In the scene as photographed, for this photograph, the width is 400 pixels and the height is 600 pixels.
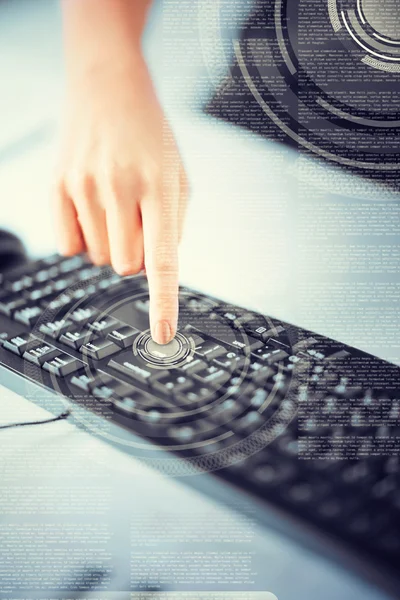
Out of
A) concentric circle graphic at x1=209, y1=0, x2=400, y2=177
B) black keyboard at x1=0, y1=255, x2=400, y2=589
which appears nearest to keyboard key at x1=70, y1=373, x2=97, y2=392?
black keyboard at x1=0, y1=255, x2=400, y2=589

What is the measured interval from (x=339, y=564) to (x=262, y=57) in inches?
8.9

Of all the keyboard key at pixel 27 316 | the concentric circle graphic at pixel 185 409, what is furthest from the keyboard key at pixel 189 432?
the keyboard key at pixel 27 316

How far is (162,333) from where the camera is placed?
333mm

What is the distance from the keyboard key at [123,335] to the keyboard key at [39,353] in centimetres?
3

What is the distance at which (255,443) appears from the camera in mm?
293

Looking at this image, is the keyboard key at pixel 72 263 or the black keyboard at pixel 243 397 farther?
the keyboard key at pixel 72 263

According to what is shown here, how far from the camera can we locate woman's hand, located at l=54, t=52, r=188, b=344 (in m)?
0.33

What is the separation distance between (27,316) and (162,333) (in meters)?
0.07

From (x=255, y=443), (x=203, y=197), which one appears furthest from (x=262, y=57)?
(x=255, y=443)

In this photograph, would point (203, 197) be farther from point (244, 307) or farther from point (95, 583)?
point (95, 583)

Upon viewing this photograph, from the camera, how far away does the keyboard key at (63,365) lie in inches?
12.5

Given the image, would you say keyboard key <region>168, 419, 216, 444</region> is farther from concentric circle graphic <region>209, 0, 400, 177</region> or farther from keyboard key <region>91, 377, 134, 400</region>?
concentric circle graphic <region>209, 0, 400, 177</region>

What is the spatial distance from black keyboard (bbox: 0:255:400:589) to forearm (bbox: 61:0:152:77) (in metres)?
0.12
